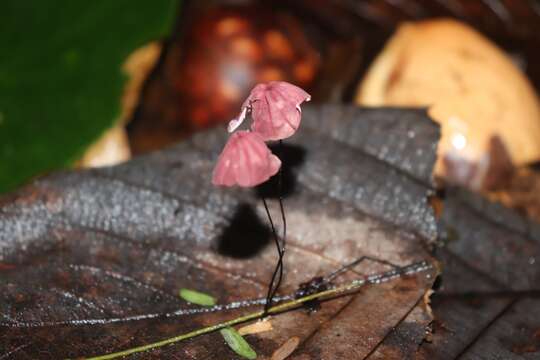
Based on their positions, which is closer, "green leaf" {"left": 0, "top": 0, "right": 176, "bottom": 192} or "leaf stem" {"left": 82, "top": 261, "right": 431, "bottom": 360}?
"leaf stem" {"left": 82, "top": 261, "right": 431, "bottom": 360}

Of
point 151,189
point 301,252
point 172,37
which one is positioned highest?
point 172,37

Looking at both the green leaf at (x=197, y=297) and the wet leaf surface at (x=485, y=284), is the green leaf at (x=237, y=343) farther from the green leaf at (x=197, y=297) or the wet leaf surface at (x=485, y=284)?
the wet leaf surface at (x=485, y=284)

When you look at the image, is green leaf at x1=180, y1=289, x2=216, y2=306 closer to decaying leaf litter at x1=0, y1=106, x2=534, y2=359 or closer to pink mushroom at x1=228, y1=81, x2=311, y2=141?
decaying leaf litter at x1=0, y1=106, x2=534, y2=359

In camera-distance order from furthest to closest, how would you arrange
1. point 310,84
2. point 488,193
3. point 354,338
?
point 310,84 < point 488,193 < point 354,338

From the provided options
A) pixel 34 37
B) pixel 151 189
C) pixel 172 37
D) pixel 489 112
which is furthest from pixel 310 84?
pixel 151 189

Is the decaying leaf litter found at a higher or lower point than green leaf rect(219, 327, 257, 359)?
higher

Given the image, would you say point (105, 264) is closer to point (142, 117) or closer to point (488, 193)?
point (488, 193)

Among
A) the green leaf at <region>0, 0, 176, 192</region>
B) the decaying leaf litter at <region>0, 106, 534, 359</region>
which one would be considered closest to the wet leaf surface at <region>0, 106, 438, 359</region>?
the decaying leaf litter at <region>0, 106, 534, 359</region>

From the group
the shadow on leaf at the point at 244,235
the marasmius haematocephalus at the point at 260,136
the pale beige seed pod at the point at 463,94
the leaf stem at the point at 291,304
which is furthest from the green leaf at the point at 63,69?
the marasmius haematocephalus at the point at 260,136
